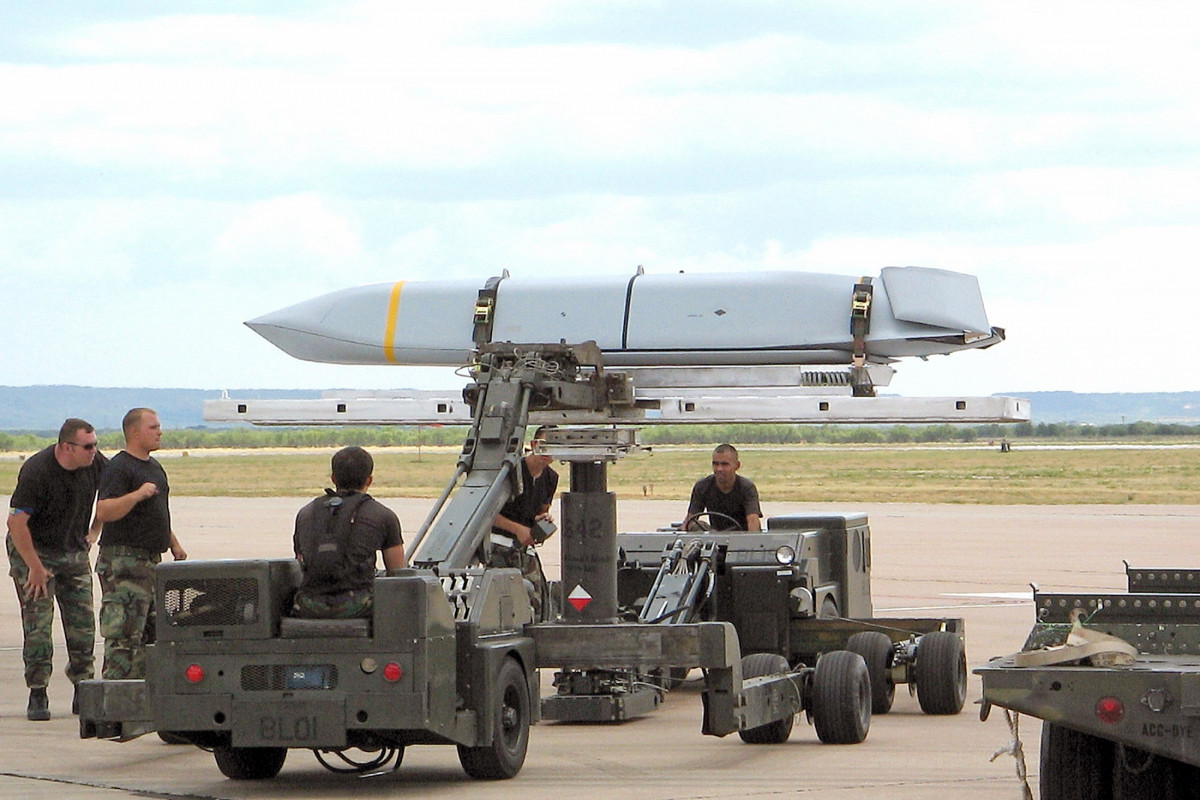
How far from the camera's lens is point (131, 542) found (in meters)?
10.6

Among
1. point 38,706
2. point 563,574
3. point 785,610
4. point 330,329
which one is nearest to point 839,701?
point 785,610

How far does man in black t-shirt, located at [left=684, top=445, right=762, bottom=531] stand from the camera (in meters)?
12.6

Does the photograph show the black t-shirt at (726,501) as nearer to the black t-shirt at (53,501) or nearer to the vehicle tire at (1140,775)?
the black t-shirt at (53,501)

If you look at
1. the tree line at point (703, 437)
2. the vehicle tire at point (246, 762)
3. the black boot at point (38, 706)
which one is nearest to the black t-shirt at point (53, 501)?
the black boot at point (38, 706)

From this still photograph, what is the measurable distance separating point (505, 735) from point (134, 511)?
3.19 metres

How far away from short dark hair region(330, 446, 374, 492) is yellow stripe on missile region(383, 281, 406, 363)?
4298 mm

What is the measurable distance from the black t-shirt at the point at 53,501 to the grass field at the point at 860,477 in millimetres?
33685

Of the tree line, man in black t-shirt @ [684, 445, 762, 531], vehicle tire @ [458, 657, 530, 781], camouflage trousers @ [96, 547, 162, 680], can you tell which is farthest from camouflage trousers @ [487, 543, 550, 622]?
the tree line

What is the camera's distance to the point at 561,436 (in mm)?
10977

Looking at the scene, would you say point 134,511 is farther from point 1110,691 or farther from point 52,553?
point 1110,691

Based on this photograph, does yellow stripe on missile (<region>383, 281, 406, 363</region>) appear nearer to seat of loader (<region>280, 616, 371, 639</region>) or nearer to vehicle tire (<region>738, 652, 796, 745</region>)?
vehicle tire (<region>738, 652, 796, 745</region>)

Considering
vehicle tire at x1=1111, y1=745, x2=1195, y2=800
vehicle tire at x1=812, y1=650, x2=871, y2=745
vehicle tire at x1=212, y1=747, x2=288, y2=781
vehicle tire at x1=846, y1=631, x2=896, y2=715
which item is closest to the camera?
vehicle tire at x1=1111, y1=745, x2=1195, y2=800

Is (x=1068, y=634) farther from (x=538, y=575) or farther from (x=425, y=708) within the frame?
(x=538, y=575)

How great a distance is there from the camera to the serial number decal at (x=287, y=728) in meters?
7.95
